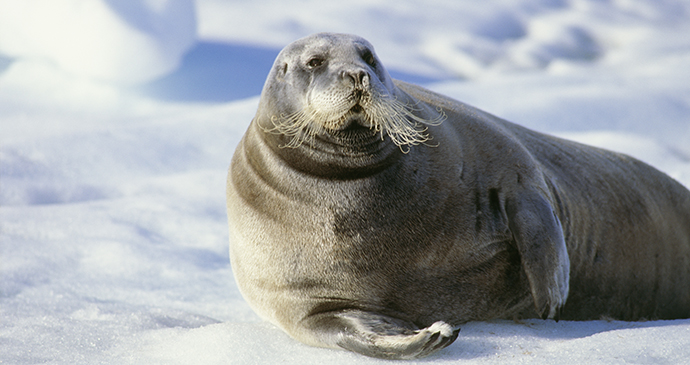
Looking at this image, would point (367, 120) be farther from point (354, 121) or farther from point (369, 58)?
point (369, 58)

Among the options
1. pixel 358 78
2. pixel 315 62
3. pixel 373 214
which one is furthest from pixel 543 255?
pixel 315 62

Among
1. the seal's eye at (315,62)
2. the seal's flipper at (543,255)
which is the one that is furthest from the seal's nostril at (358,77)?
the seal's flipper at (543,255)

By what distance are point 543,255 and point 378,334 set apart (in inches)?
33.6

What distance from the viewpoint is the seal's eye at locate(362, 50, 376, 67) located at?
293 cm

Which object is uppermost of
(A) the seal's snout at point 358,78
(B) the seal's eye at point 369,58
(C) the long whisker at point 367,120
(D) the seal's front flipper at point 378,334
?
(B) the seal's eye at point 369,58

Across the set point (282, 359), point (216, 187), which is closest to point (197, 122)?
point (216, 187)

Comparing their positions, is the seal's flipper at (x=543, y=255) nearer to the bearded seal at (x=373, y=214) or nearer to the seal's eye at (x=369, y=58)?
the bearded seal at (x=373, y=214)

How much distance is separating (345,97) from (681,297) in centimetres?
269

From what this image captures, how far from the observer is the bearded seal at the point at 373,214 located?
275 centimetres

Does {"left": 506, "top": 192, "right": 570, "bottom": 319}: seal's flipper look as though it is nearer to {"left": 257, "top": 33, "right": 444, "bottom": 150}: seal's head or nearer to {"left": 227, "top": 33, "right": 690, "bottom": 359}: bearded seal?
{"left": 227, "top": 33, "right": 690, "bottom": 359}: bearded seal

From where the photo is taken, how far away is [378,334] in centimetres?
255

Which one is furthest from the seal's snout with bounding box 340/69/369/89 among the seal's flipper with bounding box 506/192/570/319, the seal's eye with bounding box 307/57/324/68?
the seal's flipper with bounding box 506/192/570/319

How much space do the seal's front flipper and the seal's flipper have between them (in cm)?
48

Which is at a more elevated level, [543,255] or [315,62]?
[315,62]
